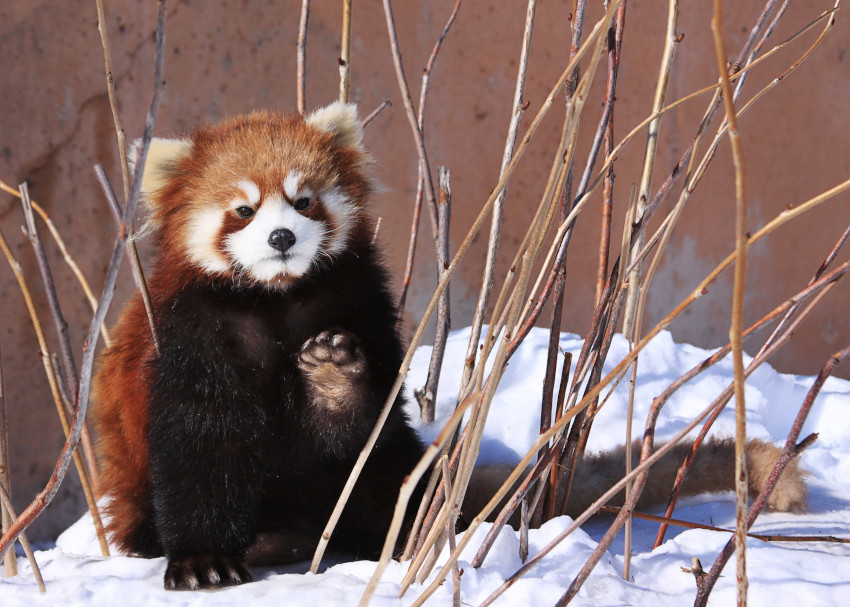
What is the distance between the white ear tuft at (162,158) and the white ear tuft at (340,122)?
11.3 inches

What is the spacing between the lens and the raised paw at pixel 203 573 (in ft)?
5.00

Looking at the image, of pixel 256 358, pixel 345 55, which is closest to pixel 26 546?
pixel 256 358

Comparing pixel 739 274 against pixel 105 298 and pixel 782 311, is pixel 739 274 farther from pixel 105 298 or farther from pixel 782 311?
pixel 105 298

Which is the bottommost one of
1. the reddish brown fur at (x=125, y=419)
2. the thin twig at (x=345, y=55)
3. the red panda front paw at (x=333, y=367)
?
the reddish brown fur at (x=125, y=419)

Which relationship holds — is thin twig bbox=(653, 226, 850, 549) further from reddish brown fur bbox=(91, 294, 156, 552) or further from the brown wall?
the brown wall

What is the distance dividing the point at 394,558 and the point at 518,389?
0.95 meters

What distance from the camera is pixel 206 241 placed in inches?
64.8

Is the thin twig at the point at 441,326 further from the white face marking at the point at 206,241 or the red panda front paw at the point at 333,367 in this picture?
A: the white face marking at the point at 206,241

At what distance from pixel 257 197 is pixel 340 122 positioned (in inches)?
13.0

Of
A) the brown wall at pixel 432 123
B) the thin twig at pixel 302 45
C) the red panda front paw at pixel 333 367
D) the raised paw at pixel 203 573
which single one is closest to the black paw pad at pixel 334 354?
the red panda front paw at pixel 333 367

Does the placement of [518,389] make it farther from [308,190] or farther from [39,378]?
[39,378]

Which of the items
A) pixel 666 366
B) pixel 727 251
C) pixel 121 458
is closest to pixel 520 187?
pixel 727 251

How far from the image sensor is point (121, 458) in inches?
74.3

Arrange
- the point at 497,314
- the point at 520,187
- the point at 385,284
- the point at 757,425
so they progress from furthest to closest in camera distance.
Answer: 1. the point at 520,187
2. the point at 757,425
3. the point at 385,284
4. the point at 497,314
